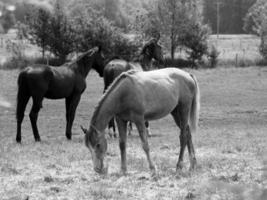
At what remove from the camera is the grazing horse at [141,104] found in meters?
7.97

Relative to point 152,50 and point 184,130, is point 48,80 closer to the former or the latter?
point 152,50

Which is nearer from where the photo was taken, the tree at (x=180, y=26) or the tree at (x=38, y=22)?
the tree at (x=38, y=22)

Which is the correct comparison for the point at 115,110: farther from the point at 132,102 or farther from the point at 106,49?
the point at 106,49

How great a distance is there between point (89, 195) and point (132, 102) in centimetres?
197

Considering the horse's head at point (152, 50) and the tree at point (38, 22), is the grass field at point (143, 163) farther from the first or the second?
the horse's head at point (152, 50)

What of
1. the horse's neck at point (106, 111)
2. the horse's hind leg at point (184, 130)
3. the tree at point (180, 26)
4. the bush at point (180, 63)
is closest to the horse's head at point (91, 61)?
the horse's hind leg at point (184, 130)

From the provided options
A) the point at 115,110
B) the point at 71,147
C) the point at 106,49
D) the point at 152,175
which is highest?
the point at 115,110

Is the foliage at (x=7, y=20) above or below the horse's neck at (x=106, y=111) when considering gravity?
above

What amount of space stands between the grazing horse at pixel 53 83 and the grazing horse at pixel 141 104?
4461 mm

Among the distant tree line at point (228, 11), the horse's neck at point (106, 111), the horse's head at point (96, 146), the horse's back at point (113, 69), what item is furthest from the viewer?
the distant tree line at point (228, 11)

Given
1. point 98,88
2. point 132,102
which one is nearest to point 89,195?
point 132,102

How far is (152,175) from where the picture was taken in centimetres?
770

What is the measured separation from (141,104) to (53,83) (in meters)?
5.20

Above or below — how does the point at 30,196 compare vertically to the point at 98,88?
above
